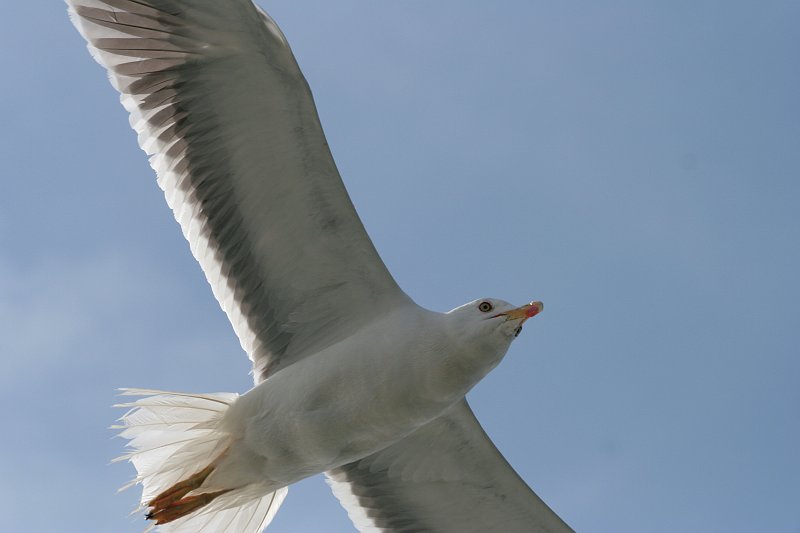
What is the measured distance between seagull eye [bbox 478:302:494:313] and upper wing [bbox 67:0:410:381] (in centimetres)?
68

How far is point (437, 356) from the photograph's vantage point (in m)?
7.88

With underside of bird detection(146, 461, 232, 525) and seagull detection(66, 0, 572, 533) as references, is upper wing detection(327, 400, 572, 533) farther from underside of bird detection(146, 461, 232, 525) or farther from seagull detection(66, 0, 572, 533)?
underside of bird detection(146, 461, 232, 525)

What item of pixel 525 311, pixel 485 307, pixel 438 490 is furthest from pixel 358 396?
pixel 438 490

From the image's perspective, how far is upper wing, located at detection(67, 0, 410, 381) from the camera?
322 inches

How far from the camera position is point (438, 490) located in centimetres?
930

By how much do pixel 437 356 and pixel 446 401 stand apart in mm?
304

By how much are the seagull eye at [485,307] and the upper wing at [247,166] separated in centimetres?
68

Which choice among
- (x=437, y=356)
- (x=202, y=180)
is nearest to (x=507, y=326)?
(x=437, y=356)

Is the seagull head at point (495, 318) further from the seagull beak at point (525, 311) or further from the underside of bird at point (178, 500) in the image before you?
the underside of bird at point (178, 500)

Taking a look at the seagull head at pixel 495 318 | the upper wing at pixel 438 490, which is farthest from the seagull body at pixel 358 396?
the upper wing at pixel 438 490

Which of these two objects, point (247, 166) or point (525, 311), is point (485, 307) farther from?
point (247, 166)

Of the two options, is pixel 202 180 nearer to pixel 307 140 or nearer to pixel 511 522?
pixel 307 140

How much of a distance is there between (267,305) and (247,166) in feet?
3.26

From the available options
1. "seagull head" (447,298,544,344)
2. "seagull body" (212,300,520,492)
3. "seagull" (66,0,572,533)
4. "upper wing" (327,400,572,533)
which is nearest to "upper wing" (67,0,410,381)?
"seagull" (66,0,572,533)
